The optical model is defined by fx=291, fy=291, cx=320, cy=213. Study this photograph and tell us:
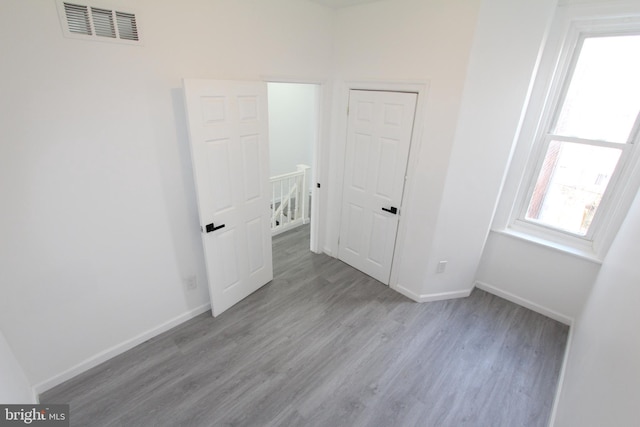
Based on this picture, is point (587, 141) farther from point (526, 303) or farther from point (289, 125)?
point (289, 125)

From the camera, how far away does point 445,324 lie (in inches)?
110

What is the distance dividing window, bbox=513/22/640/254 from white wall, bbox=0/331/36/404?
4113 mm

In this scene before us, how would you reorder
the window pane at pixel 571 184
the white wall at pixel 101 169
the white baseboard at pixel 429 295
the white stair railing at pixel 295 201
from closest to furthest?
the white wall at pixel 101 169
the window pane at pixel 571 184
the white baseboard at pixel 429 295
the white stair railing at pixel 295 201

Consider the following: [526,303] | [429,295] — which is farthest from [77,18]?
[526,303]

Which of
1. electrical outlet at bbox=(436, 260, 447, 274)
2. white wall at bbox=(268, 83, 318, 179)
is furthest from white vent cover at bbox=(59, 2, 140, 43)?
white wall at bbox=(268, 83, 318, 179)

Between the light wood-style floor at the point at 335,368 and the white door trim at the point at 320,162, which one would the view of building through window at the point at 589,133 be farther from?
the white door trim at the point at 320,162

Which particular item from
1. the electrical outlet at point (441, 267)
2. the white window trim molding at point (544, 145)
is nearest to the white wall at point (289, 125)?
the electrical outlet at point (441, 267)

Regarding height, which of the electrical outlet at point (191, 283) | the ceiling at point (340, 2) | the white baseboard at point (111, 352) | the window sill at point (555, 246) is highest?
the ceiling at point (340, 2)

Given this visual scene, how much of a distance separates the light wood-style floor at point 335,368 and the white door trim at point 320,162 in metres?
0.92

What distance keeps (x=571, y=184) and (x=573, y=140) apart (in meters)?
0.41

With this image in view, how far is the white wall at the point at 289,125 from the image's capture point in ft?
16.8

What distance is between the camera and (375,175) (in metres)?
3.09

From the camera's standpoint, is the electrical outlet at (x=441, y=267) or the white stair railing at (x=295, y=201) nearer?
the electrical outlet at (x=441, y=267)

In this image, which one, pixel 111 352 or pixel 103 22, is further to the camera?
pixel 111 352
